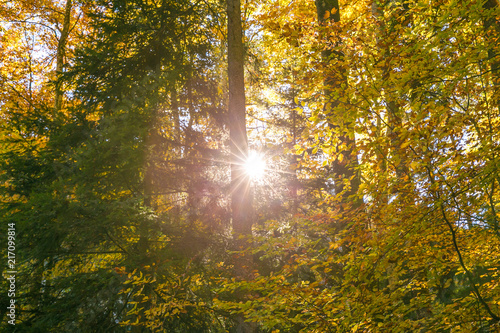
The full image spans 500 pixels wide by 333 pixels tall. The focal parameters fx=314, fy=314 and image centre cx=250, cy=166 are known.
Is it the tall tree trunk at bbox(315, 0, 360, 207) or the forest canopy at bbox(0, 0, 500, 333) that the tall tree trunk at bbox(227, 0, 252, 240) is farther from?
the tall tree trunk at bbox(315, 0, 360, 207)

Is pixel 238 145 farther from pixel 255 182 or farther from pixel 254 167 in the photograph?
pixel 255 182

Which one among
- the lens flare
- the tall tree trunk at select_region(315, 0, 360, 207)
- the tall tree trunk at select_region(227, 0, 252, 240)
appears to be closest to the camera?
the tall tree trunk at select_region(315, 0, 360, 207)

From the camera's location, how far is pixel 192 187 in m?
6.62

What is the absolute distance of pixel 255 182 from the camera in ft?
25.3

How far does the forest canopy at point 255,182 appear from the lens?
3346 millimetres

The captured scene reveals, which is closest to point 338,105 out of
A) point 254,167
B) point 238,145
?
point 238,145

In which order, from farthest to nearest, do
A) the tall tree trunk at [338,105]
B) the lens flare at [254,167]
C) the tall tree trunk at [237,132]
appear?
the lens flare at [254,167] → the tall tree trunk at [237,132] → the tall tree trunk at [338,105]

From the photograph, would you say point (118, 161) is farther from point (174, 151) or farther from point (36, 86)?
point (36, 86)

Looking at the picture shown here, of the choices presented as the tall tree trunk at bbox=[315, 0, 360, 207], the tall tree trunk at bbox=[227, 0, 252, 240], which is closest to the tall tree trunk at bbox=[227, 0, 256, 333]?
the tall tree trunk at bbox=[227, 0, 252, 240]

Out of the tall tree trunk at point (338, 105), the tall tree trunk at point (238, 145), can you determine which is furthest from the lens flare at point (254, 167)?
the tall tree trunk at point (338, 105)

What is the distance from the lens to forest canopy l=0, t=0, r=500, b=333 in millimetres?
3346

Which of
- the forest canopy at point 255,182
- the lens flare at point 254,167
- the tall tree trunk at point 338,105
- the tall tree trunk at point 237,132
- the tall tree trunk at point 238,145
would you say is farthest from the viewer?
the lens flare at point 254,167

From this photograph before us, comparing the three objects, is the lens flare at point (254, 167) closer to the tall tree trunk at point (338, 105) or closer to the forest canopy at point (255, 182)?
the forest canopy at point (255, 182)

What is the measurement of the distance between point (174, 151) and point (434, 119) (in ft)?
17.6
